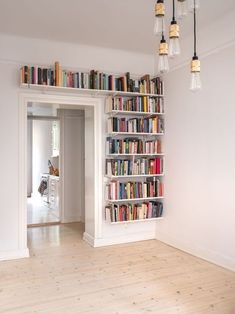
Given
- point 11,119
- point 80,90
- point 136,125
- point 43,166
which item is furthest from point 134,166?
point 43,166

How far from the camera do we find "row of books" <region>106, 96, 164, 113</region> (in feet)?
15.3

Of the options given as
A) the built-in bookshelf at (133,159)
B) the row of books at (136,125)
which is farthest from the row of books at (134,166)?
the row of books at (136,125)

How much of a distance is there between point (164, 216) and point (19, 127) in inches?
100

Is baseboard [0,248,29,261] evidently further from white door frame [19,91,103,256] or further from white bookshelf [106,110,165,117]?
white bookshelf [106,110,165,117]

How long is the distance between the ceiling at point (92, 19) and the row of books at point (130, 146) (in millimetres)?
1406

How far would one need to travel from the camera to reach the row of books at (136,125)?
15.4 feet

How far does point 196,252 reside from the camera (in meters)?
4.22

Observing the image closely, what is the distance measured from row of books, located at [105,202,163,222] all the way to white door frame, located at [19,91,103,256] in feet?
0.65

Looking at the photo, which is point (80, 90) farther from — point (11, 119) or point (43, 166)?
point (43, 166)

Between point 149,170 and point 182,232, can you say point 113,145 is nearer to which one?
point 149,170

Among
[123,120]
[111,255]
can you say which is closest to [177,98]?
[123,120]

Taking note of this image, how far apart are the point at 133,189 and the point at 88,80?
5.68 feet

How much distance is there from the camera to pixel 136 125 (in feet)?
15.7

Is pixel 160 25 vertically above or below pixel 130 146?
above
